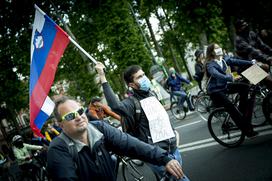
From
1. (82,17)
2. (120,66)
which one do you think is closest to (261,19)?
(120,66)

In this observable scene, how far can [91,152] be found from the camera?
2.78 metres

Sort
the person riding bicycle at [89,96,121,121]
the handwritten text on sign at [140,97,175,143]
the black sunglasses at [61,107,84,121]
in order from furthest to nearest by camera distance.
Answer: the person riding bicycle at [89,96,121,121]
the handwritten text on sign at [140,97,175,143]
the black sunglasses at [61,107,84,121]

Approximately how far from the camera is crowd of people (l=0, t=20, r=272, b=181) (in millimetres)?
2717

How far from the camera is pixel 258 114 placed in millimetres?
6512

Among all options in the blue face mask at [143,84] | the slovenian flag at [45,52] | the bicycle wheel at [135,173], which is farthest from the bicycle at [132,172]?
the blue face mask at [143,84]

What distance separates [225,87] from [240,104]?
464 mm

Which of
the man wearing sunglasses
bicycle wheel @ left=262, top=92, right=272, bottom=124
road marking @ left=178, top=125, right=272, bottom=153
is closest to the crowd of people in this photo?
the man wearing sunglasses

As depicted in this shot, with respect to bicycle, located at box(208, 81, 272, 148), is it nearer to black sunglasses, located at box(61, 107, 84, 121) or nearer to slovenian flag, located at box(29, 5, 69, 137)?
slovenian flag, located at box(29, 5, 69, 137)

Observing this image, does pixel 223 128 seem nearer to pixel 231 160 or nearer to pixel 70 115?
pixel 231 160

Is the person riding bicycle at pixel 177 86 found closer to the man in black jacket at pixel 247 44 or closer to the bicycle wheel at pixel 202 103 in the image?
the bicycle wheel at pixel 202 103

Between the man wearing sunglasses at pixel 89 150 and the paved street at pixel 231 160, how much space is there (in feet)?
8.17

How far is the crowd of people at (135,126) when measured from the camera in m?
2.72

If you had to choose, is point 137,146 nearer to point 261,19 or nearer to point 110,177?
point 110,177

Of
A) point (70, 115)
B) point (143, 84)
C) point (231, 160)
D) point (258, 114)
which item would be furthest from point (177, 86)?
point (70, 115)
